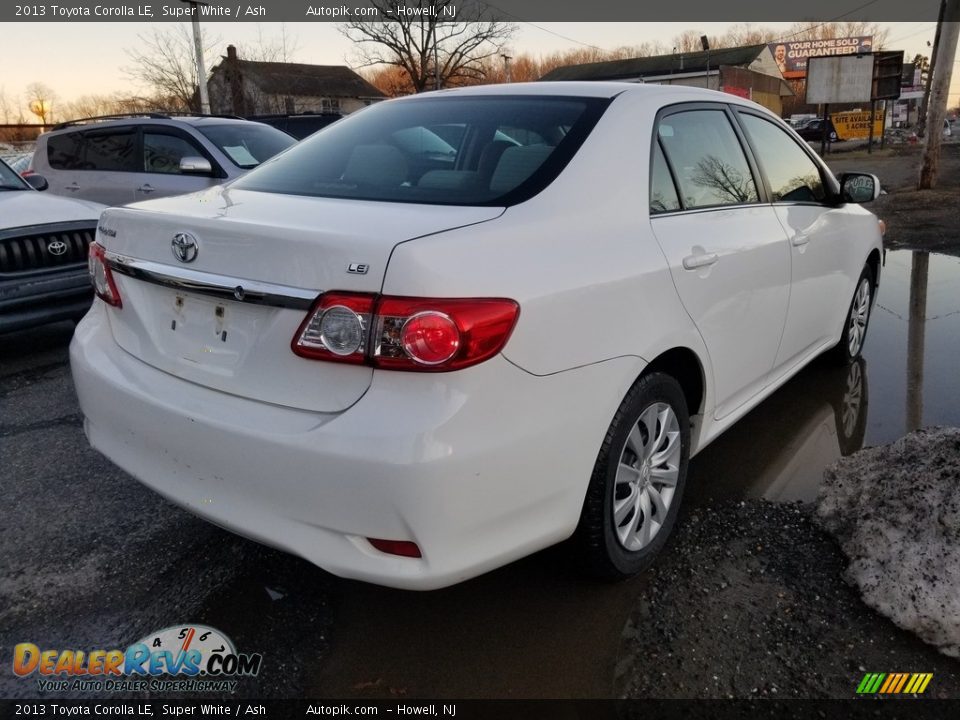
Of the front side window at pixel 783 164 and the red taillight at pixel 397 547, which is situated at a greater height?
the front side window at pixel 783 164

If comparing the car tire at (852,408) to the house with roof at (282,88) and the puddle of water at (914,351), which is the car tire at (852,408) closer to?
the puddle of water at (914,351)

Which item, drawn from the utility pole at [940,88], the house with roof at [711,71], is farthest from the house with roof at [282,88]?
the utility pole at [940,88]

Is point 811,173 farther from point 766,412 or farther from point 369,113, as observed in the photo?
point 369,113

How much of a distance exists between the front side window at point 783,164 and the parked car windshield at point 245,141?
5167mm

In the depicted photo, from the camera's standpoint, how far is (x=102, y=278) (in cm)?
266

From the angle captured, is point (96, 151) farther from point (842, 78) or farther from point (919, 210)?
point (842, 78)

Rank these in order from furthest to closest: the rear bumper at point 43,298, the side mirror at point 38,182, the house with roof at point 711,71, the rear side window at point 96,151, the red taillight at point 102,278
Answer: the house with roof at point 711,71
the rear side window at point 96,151
the side mirror at point 38,182
the rear bumper at point 43,298
the red taillight at point 102,278

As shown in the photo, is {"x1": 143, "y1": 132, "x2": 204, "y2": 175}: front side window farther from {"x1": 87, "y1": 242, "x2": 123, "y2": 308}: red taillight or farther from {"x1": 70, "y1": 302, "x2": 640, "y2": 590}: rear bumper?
{"x1": 70, "y1": 302, "x2": 640, "y2": 590}: rear bumper

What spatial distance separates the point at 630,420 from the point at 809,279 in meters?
1.86

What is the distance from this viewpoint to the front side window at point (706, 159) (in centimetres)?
292

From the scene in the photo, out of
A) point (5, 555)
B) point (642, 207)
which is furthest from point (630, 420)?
point (5, 555)

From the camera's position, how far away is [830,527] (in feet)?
9.65

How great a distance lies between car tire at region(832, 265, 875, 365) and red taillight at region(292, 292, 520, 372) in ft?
11.2

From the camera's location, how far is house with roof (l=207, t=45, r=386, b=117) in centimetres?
3972
